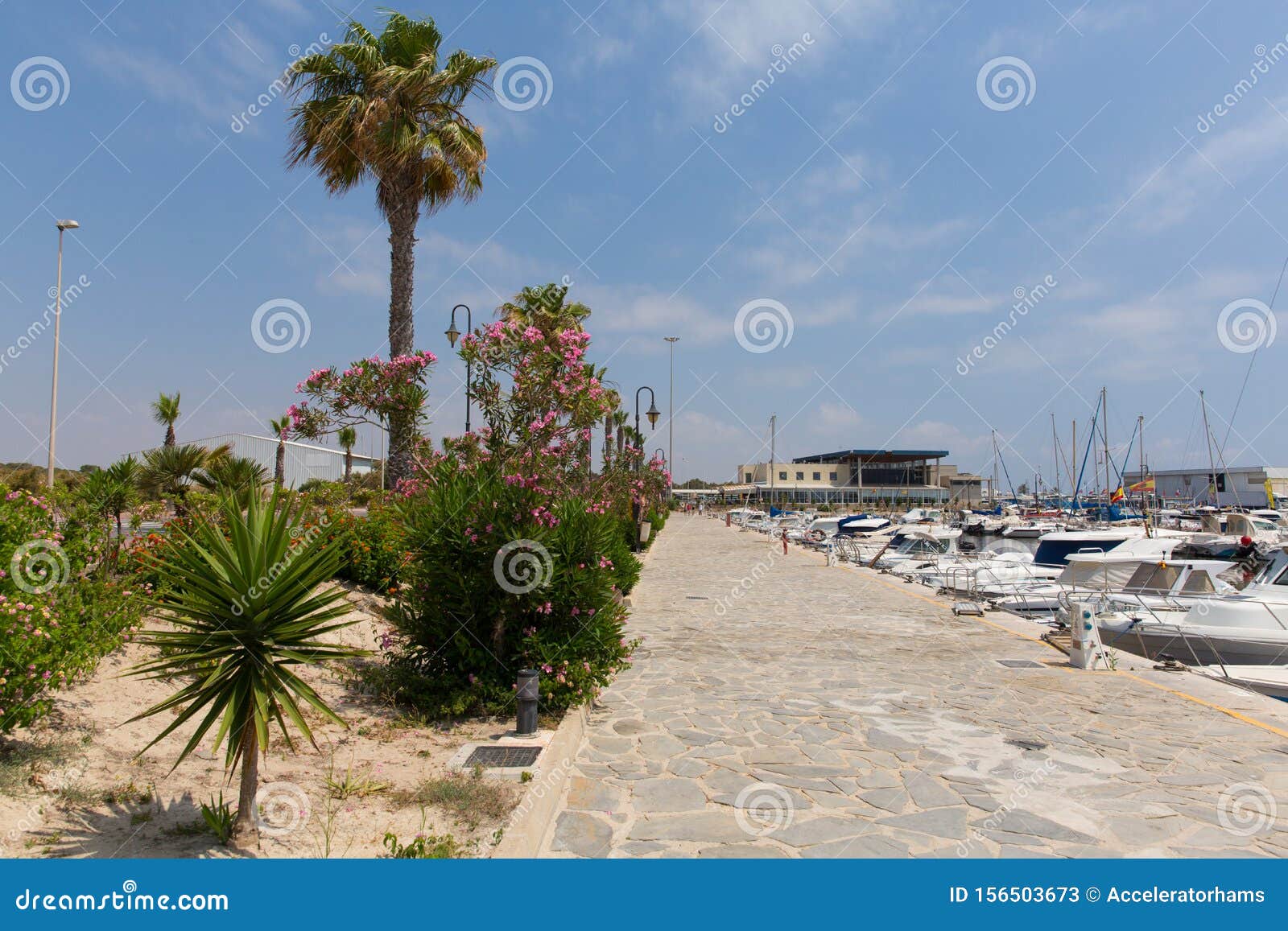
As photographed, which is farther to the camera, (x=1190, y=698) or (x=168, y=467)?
(x=168, y=467)

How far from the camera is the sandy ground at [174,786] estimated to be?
4.12 metres

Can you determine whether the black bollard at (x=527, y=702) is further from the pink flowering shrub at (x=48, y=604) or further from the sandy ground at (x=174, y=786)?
the pink flowering shrub at (x=48, y=604)

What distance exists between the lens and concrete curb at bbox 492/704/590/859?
14.2 feet

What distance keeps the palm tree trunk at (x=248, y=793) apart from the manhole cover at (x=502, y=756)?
5.35 ft

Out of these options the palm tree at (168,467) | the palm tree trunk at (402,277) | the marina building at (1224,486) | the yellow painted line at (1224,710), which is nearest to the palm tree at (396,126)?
the palm tree trunk at (402,277)

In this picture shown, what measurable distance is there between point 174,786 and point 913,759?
5292 millimetres

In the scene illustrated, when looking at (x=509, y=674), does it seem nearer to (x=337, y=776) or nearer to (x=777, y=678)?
(x=337, y=776)

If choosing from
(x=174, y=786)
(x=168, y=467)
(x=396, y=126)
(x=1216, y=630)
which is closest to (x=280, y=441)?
(x=168, y=467)

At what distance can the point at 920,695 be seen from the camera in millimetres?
8586

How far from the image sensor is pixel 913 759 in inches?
250

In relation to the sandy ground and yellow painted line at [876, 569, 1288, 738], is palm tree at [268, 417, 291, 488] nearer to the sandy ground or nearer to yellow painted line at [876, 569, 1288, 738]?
the sandy ground

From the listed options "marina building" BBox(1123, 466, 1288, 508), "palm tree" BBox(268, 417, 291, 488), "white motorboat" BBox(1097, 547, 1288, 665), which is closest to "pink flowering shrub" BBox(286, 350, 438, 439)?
"palm tree" BBox(268, 417, 291, 488)

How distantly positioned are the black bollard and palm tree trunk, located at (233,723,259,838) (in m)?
2.33

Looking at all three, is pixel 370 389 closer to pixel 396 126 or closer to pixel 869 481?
pixel 396 126
